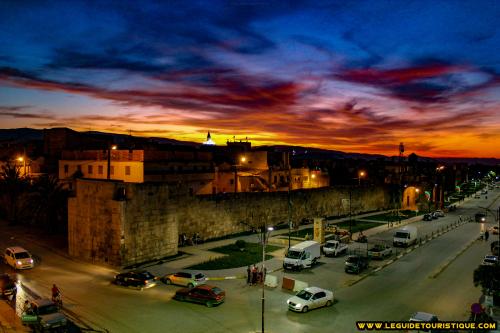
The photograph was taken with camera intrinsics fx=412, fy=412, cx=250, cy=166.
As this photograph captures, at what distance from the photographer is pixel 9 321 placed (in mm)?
20406

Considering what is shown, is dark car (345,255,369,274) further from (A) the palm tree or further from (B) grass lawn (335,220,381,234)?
(A) the palm tree

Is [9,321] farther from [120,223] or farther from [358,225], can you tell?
[358,225]

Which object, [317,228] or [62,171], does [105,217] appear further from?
[62,171]

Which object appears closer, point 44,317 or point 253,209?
point 44,317

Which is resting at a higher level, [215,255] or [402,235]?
[402,235]

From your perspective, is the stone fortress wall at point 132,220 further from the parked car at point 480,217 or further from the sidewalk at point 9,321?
the parked car at point 480,217

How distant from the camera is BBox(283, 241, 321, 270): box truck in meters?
30.7

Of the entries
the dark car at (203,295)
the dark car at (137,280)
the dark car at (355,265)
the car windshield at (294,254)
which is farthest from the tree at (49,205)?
the dark car at (355,265)

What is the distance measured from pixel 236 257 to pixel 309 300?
512 inches

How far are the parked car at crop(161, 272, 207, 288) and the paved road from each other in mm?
684

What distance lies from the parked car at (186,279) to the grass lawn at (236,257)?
4.27 m

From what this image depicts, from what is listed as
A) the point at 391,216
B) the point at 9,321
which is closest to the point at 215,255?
the point at 9,321

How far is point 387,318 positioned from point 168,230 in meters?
18.9

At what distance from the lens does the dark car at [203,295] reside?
892 inches
